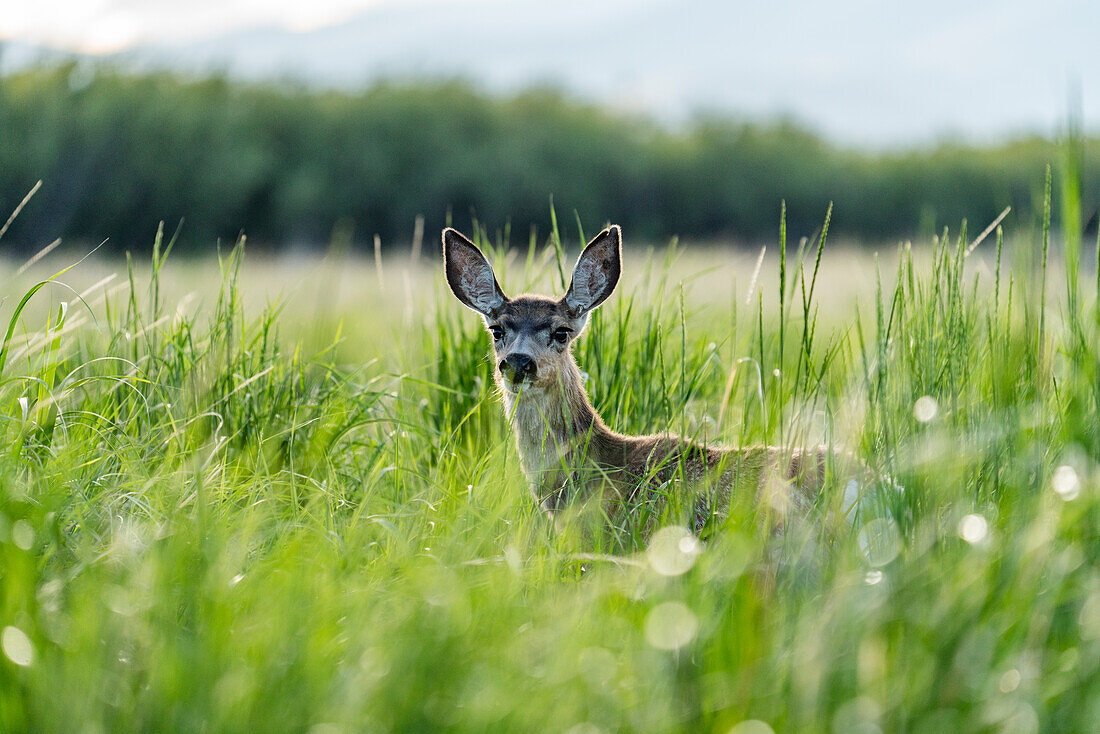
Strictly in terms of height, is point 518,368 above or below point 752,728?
above

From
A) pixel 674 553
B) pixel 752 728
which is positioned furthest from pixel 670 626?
pixel 674 553

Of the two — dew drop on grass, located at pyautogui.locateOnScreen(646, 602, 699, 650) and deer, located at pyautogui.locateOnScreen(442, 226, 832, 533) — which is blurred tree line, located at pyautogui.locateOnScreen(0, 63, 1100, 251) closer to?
deer, located at pyautogui.locateOnScreen(442, 226, 832, 533)

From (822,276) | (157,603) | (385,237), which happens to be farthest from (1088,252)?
(385,237)

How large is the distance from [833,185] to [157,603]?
34.7m

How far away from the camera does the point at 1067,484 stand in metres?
1.82

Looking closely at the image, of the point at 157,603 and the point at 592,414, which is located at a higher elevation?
the point at 157,603

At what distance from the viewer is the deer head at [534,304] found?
344 cm

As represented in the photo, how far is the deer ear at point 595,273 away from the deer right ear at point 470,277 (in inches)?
11.4

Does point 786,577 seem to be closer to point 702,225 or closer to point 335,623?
point 335,623

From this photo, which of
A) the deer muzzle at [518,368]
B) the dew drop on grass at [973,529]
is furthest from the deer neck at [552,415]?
the dew drop on grass at [973,529]

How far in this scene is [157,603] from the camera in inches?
65.4

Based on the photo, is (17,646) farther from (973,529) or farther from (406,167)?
(406,167)

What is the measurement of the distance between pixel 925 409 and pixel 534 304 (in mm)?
1686

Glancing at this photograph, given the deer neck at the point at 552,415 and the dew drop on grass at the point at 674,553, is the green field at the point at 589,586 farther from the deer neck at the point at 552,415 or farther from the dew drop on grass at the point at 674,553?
the deer neck at the point at 552,415
